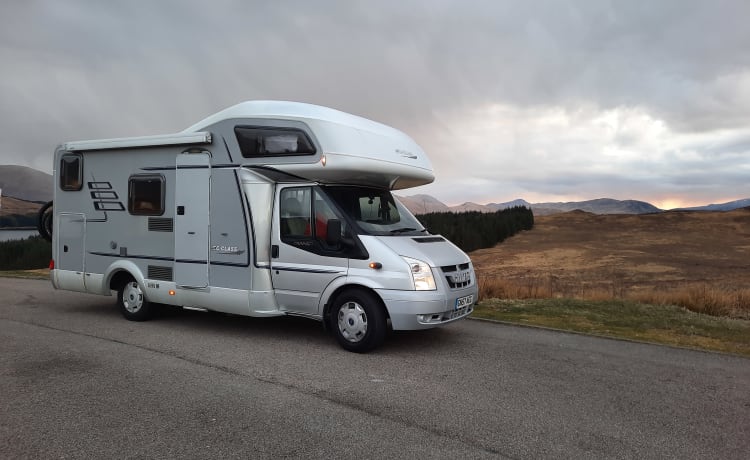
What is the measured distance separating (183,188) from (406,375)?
4476 mm

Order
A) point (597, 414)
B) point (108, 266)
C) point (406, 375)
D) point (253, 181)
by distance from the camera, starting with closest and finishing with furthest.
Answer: point (597, 414)
point (406, 375)
point (253, 181)
point (108, 266)

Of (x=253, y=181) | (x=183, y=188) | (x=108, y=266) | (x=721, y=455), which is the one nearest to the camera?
(x=721, y=455)

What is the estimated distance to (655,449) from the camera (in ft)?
13.6

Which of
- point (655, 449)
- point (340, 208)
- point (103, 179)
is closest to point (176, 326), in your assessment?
point (103, 179)

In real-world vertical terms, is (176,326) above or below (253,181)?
below

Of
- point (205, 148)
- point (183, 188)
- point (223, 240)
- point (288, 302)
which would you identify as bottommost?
point (288, 302)

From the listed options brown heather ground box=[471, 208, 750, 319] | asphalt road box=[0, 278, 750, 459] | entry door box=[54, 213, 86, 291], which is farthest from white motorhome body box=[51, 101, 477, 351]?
brown heather ground box=[471, 208, 750, 319]

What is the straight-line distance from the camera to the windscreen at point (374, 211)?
7.16 m

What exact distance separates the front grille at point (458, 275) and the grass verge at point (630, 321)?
7.80 ft

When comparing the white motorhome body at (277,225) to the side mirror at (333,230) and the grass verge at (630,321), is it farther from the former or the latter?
the grass verge at (630,321)

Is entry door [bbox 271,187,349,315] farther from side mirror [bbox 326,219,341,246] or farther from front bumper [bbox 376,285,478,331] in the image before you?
front bumper [bbox 376,285,478,331]

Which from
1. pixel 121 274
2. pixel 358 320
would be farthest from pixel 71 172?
pixel 358 320

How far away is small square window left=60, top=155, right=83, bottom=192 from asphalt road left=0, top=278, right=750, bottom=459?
2.49 m

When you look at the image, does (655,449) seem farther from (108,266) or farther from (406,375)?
(108,266)
